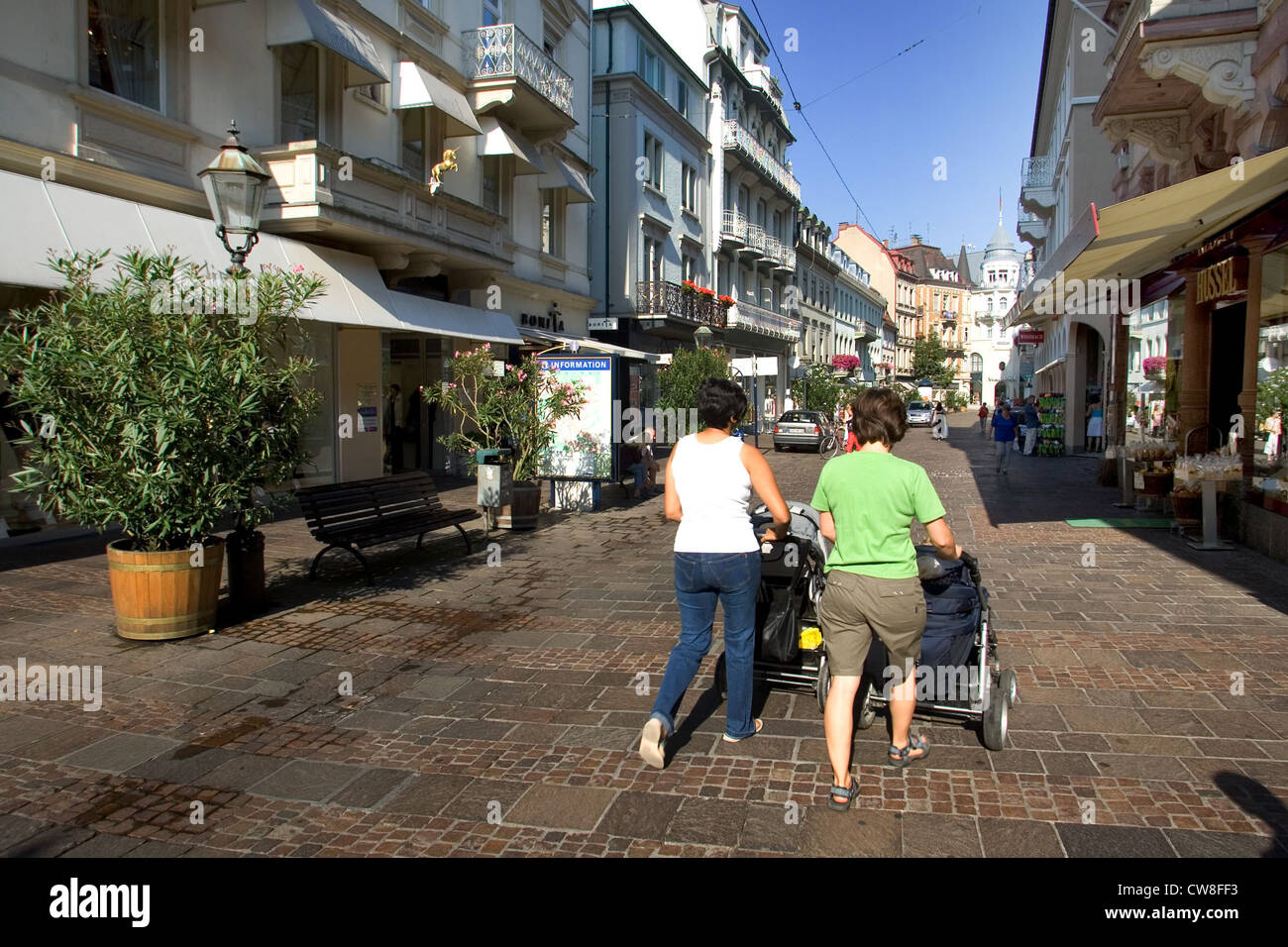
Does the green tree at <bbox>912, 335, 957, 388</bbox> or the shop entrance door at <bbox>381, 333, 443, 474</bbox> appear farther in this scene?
the green tree at <bbox>912, 335, 957, 388</bbox>

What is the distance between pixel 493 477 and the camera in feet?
37.7

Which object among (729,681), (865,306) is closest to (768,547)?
(729,681)

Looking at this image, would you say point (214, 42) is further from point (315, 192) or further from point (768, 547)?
point (768, 547)

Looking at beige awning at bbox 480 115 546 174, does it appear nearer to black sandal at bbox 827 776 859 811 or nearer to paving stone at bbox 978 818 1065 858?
black sandal at bbox 827 776 859 811

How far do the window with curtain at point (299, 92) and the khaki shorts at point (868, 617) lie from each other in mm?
12459

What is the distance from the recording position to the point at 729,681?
435 centimetres

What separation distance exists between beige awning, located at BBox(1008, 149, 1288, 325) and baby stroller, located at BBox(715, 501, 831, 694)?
16.3 feet

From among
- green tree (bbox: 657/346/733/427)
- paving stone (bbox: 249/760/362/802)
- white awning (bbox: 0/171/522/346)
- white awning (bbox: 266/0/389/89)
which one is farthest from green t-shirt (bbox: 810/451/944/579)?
green tree (bbox: 657/346/733/427)

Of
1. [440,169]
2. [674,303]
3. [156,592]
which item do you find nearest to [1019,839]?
[156,592]

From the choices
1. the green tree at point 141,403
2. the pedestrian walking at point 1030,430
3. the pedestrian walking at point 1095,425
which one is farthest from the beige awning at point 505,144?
the pedestrian walking at point 1095,425

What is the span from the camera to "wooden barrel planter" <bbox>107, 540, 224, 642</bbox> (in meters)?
6.16

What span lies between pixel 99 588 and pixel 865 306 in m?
68.7

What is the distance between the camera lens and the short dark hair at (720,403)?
4223mm

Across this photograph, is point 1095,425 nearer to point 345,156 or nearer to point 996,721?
point 345,156
